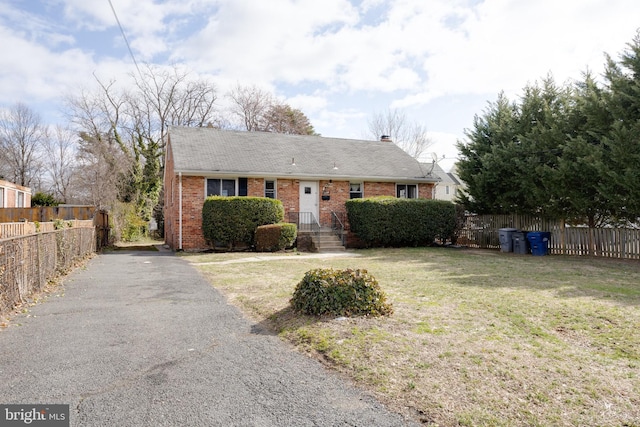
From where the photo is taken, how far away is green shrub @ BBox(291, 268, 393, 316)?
18.2 feet

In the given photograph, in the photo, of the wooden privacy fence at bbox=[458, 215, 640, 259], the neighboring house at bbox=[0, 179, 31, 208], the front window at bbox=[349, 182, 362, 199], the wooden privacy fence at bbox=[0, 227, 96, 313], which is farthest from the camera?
the neighboring house at bbox=[0, 179, 31, 208]

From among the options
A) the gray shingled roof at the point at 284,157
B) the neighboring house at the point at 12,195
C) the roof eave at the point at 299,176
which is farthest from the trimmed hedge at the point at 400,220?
the neighboring house at the point at 12,195

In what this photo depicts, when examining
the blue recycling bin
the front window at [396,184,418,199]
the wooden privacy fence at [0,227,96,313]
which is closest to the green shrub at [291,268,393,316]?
the wooden privacy fence at [0,227,96,313]

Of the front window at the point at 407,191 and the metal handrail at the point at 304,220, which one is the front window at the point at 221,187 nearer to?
the metal handrail at the point at 304,220

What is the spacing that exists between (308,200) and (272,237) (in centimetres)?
389

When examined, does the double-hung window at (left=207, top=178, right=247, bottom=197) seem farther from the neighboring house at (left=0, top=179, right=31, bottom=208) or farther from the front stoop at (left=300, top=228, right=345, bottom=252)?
the neighboring house at (left=0, top=179, right=31, bottom=208)

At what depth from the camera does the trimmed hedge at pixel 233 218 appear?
16.8m

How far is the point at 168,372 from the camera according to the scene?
384 centimetres

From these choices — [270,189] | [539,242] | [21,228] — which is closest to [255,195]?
[270,189]

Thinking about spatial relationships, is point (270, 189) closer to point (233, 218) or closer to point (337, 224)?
point (233, 218)

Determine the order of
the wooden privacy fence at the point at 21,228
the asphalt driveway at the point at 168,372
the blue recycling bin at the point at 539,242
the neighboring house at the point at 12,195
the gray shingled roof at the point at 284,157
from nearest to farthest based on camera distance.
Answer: the asphalt driveway at the point at 168,372
the wooden privacy fence at the point at 21,228
the blue recycling bin at the point at 539,242
the gray shingled roof at the point at 284,157
the neighboring house at the point at 12,195

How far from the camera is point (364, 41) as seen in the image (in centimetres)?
1175

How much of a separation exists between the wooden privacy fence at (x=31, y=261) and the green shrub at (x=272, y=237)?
682 centimetres

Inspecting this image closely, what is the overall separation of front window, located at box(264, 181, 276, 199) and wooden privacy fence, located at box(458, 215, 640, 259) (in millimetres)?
8940
